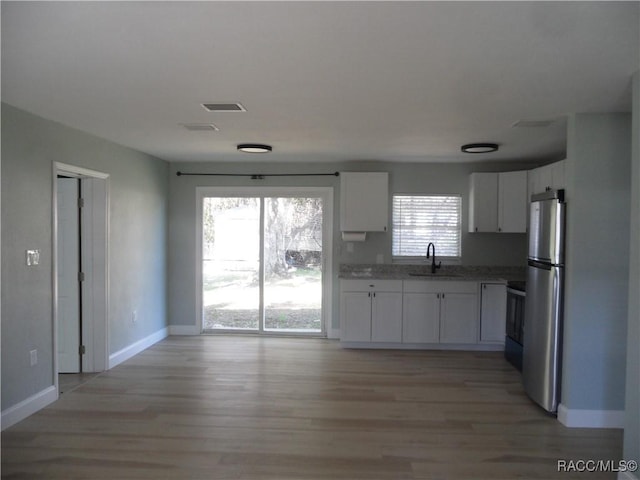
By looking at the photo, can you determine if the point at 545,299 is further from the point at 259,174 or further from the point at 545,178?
the point at 259,174

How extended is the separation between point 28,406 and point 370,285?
3.62m

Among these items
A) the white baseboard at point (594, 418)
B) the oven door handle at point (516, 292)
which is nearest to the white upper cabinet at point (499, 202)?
the oven door handle at point (516, 292)

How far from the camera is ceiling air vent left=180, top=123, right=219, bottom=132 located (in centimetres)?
374

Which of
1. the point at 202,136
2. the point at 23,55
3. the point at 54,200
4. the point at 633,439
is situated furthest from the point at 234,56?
the point at 633,439

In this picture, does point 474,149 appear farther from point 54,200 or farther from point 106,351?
point 106,351

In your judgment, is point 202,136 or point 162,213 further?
point 162,213

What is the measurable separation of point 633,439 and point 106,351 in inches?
177

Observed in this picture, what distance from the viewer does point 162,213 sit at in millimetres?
5828

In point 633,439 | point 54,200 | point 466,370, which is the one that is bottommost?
point 466,370

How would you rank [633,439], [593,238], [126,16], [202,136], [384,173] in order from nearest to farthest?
[126,16] < [633,439] < [593,238] < [202,136] < [384,173]

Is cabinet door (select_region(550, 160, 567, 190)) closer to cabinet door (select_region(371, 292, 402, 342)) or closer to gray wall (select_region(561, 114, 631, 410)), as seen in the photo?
gray wall (select_region(561, 114, 631, 410))

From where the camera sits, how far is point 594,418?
329 centimetres

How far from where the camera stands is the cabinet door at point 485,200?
550 centimetres

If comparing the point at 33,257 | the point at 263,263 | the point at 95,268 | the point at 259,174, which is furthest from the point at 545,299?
the point at 95,268
